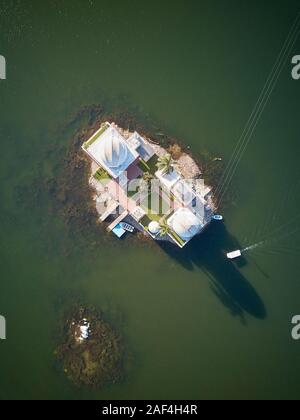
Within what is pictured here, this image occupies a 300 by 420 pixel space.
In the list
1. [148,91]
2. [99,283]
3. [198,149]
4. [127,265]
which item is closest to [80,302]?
[99,283]

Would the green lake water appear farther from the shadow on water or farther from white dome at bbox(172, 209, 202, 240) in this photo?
white dome at bbox(172, 209, 202, 240)

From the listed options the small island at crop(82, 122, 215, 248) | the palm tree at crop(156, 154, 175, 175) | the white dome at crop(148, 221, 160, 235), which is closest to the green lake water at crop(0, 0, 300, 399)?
the small island at crop(82, 122, 215, 248)

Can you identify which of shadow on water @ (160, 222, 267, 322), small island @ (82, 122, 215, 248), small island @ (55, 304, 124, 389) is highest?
small island @ (82, 122, 215, 248)

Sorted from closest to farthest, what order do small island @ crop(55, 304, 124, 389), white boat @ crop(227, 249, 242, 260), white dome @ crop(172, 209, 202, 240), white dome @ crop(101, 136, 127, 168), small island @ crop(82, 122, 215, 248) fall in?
white dome @ crop(101, 136, 127, 168) < white dome @ crop(172, 209, 202, 240) < small island @ crop(82, 122, 215, 248) < white boat @ crop(227, 249, 242, 260) < small island @ crop(55, 304, 124, 389)

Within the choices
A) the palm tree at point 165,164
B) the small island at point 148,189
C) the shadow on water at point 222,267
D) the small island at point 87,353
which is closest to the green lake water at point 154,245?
the shadow on water at point 222,267

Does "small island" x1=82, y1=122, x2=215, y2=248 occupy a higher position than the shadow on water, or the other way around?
"small island" x1=82, y1=122, x2=215, y2=248

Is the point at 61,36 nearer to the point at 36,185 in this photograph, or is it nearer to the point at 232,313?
the point at 36,185
